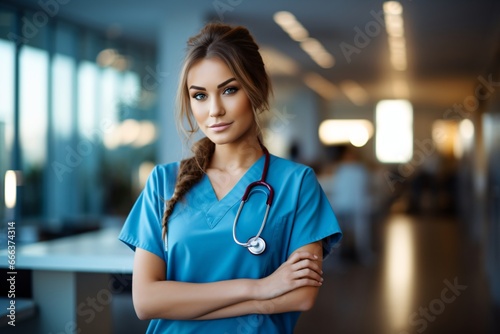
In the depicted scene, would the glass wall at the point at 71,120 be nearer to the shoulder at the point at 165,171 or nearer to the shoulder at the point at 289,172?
the shoulder at the point at 165,171

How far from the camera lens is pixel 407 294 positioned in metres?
5.13

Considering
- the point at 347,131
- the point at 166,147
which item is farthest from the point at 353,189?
the point at 347,131

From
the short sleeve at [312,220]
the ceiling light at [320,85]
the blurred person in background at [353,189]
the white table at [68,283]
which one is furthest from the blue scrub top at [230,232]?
the ceiling light at [320,85]

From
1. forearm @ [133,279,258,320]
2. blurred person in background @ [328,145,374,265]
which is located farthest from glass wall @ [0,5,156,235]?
forearm @ [133,279,258,320]

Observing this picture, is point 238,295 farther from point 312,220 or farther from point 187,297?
point 312,220

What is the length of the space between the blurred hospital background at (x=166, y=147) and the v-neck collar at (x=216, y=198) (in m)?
0.94

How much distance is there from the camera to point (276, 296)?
126 cm

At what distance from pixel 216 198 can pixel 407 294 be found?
414cm

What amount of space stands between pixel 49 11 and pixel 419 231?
680 cm

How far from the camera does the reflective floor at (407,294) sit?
4.19 m

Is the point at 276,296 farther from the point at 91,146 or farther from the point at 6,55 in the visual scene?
the point at 91,146

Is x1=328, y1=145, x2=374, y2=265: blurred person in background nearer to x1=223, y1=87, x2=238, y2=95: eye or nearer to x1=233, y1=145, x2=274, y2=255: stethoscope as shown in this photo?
x1=233, y1=145, x2=274, y2=255: stethoscope

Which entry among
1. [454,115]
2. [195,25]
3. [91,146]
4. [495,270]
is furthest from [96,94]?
[454,115]

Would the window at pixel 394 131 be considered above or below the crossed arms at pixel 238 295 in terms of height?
above
